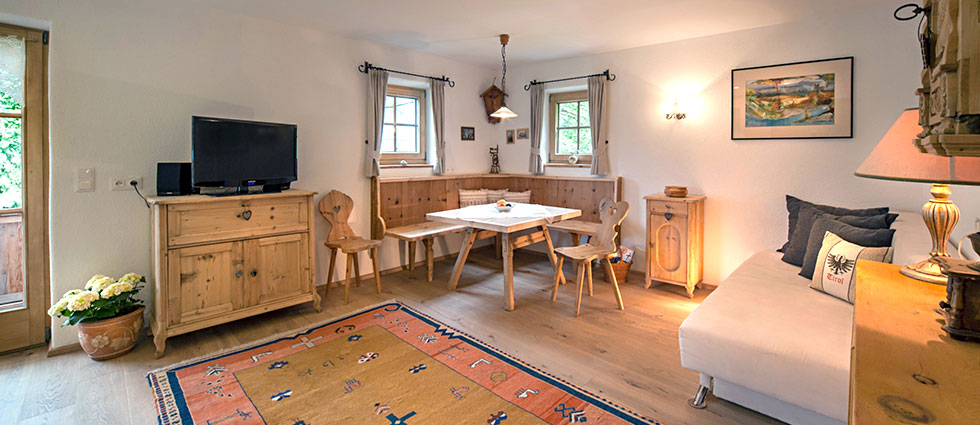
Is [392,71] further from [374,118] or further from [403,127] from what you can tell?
[403,127]

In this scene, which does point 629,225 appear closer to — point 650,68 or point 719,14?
point 650,68

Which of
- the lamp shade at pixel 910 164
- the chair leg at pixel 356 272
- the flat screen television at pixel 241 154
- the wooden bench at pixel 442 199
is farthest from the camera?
the wooden bench at pixel 442 199

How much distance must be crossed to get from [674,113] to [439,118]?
2.40 metres

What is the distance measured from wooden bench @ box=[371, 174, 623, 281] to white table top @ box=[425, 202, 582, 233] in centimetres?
48

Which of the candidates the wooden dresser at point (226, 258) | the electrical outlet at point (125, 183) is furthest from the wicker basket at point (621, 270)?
the electrical outlet at point (125, 183)

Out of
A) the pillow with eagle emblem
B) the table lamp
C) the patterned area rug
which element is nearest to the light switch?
the patterned area rug

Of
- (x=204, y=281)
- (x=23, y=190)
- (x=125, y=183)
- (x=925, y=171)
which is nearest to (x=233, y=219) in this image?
(x=204, y=281)

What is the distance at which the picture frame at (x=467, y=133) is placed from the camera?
207 inches

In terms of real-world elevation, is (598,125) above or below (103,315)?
above

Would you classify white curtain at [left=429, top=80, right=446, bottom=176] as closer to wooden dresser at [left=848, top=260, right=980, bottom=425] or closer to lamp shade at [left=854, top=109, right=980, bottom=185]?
lamp shade at [left=854, top=109, right=980, bottom=185]

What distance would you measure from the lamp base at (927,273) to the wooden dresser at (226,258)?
3.30m

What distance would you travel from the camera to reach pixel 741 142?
3932mm

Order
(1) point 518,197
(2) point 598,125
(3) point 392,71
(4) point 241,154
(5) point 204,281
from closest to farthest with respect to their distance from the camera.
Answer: (5) point 204,281
(4) point 241,154
(3) point 392,71
(2) point 598,125
(1) point 518,197

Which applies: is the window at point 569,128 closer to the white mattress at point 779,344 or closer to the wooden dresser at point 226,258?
the white mattress at point 779,344
